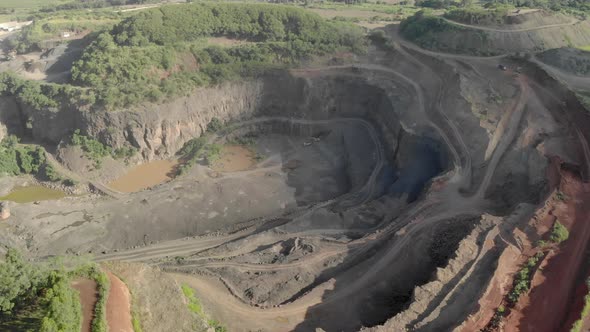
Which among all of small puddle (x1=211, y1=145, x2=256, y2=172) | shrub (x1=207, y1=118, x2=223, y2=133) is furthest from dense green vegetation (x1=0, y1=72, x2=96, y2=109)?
small puddle (x1=211, y1=145, x2=256, y2=172)

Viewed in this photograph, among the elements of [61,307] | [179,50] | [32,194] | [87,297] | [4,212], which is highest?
[179,50]

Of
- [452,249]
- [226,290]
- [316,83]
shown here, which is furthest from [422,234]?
[316,83]

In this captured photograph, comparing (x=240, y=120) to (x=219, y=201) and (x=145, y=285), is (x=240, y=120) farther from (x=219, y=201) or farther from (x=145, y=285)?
(x=145, y=285)

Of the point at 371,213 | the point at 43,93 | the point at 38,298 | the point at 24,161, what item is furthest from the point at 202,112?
the point at 38,298

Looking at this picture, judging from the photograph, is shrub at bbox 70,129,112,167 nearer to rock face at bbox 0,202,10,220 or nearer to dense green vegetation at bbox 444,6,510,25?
rock face at bbox 0,202,10,220

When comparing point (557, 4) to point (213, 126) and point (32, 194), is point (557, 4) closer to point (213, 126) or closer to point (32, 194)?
point (213, 126)
